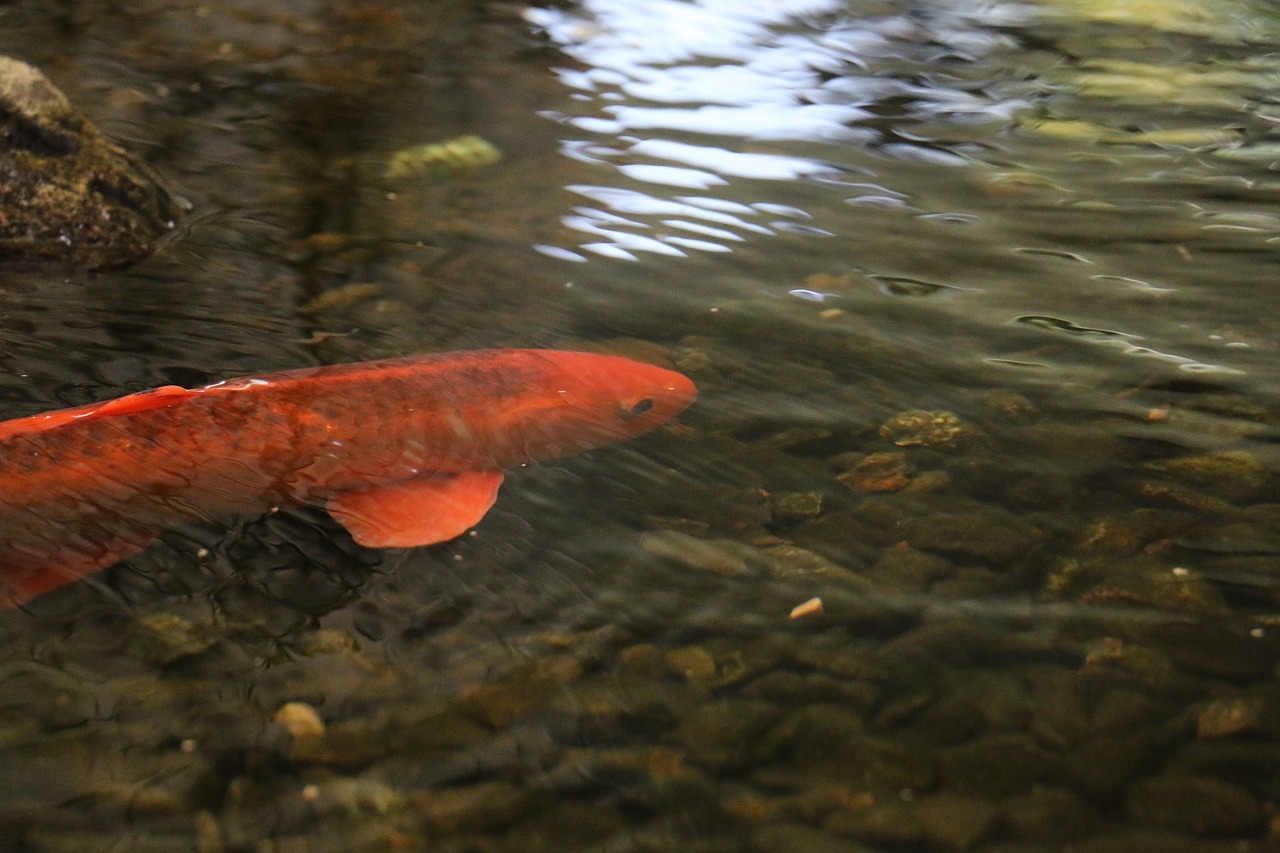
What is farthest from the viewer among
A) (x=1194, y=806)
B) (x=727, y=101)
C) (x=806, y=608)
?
(x=727, y=101)

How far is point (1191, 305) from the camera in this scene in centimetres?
417

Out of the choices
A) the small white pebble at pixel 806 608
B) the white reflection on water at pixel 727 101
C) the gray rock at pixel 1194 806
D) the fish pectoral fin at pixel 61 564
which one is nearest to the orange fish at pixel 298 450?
the fish pectoral fin at pixel 61 564

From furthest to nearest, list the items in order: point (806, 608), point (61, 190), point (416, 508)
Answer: point (61, 190) → point (416, 508) → point (806, 608)

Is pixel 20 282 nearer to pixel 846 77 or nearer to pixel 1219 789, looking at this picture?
pixel 1219 789

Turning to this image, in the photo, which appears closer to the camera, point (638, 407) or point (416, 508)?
point (416, 508)

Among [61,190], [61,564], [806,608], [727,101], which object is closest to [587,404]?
[806,608]

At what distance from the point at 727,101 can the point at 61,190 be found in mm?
3518

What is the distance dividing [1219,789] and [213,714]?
2.09 meters

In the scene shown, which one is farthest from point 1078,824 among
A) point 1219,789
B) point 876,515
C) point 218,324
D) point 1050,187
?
point 1050,187

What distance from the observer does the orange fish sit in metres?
2.86

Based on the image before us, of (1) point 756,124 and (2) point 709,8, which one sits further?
(2) point 709,8

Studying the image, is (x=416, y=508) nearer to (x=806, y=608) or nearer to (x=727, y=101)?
(x=806, y=608)

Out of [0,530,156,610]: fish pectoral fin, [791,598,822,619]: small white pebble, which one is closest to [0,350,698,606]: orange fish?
[0,530,156,610]: fish pectoral fin

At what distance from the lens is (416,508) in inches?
118
